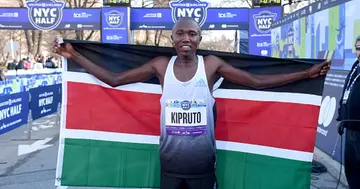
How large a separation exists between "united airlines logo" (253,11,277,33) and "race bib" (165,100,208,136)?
69.8 ft

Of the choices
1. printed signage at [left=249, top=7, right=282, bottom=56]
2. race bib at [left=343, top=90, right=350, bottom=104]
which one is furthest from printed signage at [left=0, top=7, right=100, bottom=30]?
race bib at [left=343, top=90, right=350, bottom=104]

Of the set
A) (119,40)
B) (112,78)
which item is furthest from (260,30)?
(112,78)

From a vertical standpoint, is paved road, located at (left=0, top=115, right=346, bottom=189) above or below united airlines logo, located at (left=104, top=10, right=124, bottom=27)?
below

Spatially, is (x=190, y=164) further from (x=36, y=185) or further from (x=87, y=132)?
(x=36, y=185)

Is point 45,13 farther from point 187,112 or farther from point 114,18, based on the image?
point 187,112

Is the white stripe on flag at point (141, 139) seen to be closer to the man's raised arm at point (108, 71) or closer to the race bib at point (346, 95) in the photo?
the man's raised arm at point (108, 71)

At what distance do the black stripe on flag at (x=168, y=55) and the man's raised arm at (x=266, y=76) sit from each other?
0.35ft

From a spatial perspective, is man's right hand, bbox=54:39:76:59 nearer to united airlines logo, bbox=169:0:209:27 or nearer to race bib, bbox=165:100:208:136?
race bib, bbox=165:100:208:136

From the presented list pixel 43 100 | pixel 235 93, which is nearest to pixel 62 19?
pixel 43 100

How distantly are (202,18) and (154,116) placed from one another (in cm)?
2103

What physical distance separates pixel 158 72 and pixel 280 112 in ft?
4.09

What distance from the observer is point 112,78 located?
137 inches

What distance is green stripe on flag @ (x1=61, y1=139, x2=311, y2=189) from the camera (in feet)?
12.7

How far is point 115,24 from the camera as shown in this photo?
24141 mm
